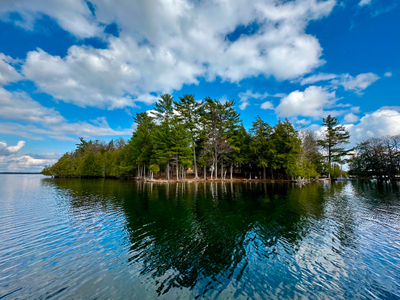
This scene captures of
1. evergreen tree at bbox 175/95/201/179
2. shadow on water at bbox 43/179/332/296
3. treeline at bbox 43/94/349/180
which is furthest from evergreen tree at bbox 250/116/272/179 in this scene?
shadow on water at bbox 43/179/332/296

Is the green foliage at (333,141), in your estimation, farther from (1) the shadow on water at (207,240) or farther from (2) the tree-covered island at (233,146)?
(1) the shadow on water at (207,240)

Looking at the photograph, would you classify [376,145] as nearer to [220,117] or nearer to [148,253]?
[220,117]

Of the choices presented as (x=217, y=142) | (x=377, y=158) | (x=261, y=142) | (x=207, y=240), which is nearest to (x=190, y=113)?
(x=217, y=142)

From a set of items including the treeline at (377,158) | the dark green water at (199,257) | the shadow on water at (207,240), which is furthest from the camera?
the treeline at (377,158)

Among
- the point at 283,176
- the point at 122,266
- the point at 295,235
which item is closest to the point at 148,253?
the point at 122,266

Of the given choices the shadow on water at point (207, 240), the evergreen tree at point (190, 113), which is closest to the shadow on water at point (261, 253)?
the shadow on water at point (207, 240)

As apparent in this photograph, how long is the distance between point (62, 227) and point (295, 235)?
1415 cm

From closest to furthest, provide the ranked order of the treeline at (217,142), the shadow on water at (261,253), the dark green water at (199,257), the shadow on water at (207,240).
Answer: the dark green water at (199,257)
the shadow on water at (261,253)
the shadow on water at (207,240)
the treeline at (217,142)

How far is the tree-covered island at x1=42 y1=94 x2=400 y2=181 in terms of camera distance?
147 ft

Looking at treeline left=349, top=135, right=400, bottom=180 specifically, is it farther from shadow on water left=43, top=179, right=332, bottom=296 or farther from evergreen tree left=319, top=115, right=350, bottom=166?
shadow on water left=43, top=179, right=332, bottom=296

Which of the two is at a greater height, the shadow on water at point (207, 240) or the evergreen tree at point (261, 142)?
the evergreen tree at point (261, 142)

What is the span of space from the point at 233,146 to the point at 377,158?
156 ft

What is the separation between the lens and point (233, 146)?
4594 centimetres

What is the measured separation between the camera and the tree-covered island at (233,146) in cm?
4478
